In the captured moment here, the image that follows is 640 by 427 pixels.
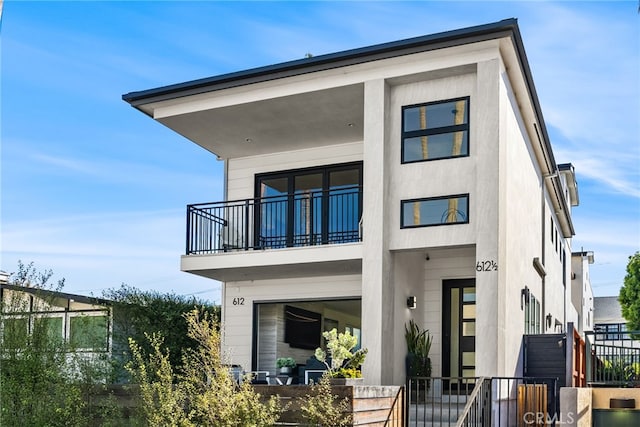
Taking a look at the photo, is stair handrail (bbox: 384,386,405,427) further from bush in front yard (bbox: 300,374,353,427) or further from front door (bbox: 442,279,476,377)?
front door (bbox: 442,279,476,377)

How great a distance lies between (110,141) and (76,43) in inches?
121

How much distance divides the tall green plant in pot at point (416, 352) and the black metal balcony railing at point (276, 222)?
2.16m

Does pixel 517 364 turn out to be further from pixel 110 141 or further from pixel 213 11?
pixel 110 141

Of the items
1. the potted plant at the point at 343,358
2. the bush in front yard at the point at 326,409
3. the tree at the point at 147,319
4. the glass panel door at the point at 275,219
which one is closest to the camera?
the bush in front yard at the point at 326,409

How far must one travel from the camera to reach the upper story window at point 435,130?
46.3 ft

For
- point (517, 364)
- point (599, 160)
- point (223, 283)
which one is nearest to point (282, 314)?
point (223, 283)

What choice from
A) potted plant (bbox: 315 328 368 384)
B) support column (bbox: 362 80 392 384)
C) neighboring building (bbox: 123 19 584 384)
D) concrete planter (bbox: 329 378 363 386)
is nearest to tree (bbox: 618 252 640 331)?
neighboring building (bbox: 123 19 584 384)

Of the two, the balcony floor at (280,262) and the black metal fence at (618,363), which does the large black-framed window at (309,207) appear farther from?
the black metal fence at (618,363)

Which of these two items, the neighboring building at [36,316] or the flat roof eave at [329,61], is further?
the flat roof eave at [329,61]

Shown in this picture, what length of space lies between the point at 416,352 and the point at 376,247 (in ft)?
7.63

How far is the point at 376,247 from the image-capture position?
14156 millimetres

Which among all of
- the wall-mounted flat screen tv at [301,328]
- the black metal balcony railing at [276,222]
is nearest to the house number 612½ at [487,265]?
the black metal balcony railing at [276,222]

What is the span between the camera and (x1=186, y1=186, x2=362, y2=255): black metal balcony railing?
16625 millimetres

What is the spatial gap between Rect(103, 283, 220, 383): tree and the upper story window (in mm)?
7356
